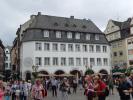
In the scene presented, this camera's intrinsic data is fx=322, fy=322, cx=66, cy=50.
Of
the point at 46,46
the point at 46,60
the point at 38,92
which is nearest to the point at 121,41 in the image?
the point at 46,46

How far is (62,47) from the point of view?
67250mm

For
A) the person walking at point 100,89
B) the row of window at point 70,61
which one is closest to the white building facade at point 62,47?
the row of window at point 70,61

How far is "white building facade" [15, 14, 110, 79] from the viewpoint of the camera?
6419 centimetres

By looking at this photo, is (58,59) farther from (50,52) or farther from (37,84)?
(37,84)

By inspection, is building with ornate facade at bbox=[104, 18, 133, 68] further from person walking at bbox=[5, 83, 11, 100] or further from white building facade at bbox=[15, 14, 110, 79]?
person walking at bbox=[5, 83, 11, 100]

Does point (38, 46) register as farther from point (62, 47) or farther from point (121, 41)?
point (121, 41)

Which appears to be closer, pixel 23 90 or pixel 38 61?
pixel 23 90

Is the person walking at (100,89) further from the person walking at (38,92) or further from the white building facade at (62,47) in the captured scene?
the white building facade at (62,47)

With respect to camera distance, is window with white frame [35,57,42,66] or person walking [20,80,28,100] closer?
person walking [20,80,28,100]

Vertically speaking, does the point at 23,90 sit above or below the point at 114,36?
below

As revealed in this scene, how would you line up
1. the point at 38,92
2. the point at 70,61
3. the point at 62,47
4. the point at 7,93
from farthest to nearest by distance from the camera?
the point at 70,61, the point at 62,47, the point at 7,93, the point at 38,92

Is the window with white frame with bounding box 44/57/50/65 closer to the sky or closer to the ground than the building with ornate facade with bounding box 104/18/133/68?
closer to the ground

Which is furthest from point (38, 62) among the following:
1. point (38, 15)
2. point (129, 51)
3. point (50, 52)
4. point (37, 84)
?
point (37, 84)

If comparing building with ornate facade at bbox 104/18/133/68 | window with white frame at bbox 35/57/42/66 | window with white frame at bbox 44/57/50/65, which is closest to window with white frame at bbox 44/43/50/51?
window with white frame at bbox 44/57/50/65
